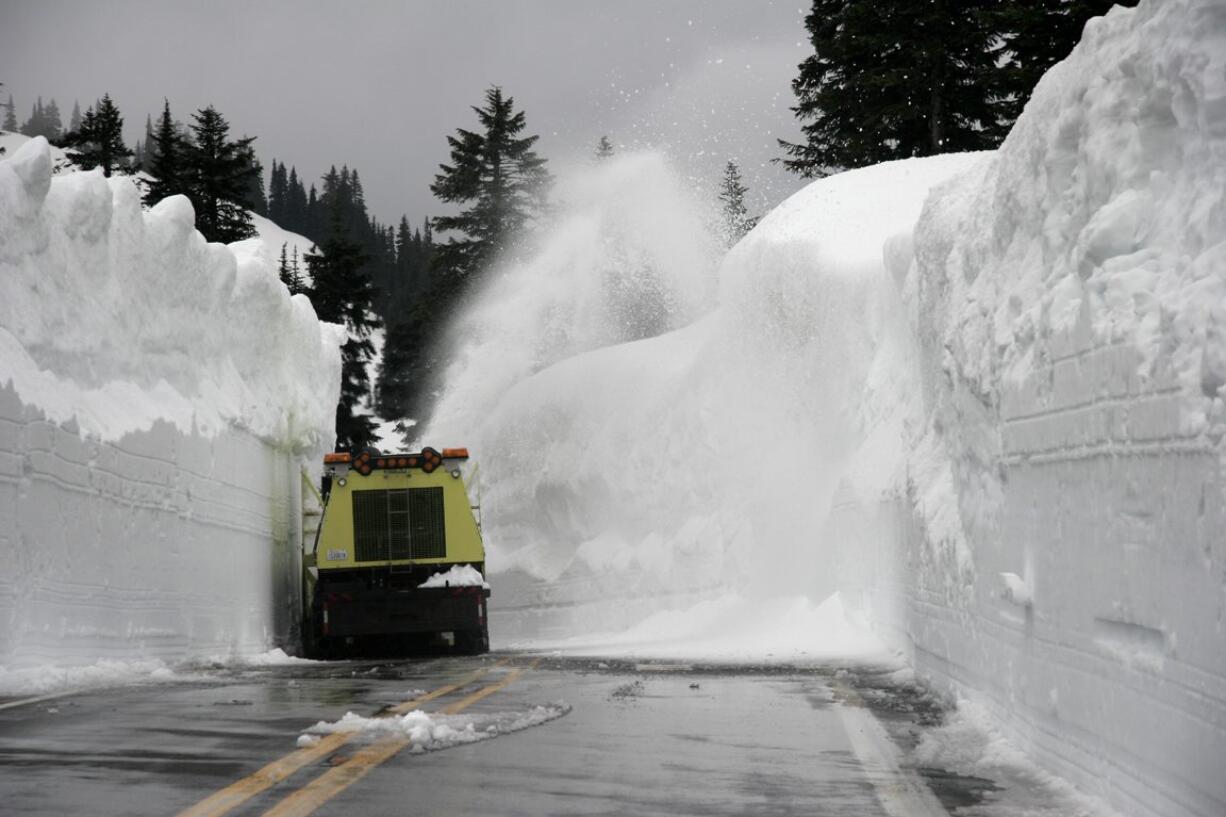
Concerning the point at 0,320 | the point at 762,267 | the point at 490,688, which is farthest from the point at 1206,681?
the point at 762,267

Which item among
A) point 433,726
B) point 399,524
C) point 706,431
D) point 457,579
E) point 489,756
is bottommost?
point 489,756

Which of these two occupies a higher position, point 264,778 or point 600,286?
point 600,286

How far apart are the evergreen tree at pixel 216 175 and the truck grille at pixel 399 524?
37.0m

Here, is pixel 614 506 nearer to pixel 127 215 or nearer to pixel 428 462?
pixel 428 462

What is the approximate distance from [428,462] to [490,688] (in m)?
9.63

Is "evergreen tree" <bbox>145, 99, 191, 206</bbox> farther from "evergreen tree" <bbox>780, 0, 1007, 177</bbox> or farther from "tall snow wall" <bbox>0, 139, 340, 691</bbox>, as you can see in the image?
"tall snow wall" <bbox>0, 139, 340, 691</bbox>

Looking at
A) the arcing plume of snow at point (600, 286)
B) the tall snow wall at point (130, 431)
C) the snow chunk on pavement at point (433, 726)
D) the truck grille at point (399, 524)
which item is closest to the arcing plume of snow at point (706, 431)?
the arcing plume of snow at point (600, 286)

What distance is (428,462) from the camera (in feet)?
73.8

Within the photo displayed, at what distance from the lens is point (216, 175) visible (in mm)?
57469

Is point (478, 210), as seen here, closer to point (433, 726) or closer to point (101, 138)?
point (101, 138)

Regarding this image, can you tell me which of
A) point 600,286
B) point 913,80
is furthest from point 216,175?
point 913,80

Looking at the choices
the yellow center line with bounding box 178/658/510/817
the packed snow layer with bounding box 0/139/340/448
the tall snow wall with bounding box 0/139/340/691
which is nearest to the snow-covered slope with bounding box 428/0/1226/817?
the yellow center line with bounding box 178/658/510/817

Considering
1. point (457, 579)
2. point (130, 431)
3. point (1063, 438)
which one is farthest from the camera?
point (457, 579)

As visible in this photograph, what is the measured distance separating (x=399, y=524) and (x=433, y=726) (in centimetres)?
1330
